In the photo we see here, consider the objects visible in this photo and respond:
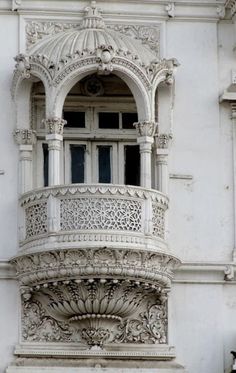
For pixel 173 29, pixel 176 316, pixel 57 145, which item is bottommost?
pixel 176 316

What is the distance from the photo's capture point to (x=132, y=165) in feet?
96.4

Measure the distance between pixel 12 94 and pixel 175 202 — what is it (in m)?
2.82

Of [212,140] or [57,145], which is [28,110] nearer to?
[57,145]

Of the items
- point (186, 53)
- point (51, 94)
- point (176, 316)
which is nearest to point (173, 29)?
point (186, 53)

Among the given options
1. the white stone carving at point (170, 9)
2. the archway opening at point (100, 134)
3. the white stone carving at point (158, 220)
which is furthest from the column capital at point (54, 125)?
the white stone carving at point (170, 9)

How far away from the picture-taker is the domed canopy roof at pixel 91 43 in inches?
1130

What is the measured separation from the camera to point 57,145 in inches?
1124

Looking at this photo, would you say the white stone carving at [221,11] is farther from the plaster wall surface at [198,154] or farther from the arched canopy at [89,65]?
the arched canopy at [89,65]

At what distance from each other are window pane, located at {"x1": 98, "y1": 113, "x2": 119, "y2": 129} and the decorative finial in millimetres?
1280

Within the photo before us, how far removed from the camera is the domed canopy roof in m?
28.7

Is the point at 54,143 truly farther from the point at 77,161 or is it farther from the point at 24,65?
the point at 24,65

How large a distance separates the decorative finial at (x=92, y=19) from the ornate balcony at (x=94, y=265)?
8.48ft

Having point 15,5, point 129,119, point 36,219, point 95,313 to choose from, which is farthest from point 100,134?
point 95,313

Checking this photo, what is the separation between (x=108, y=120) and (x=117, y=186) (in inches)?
63.3
